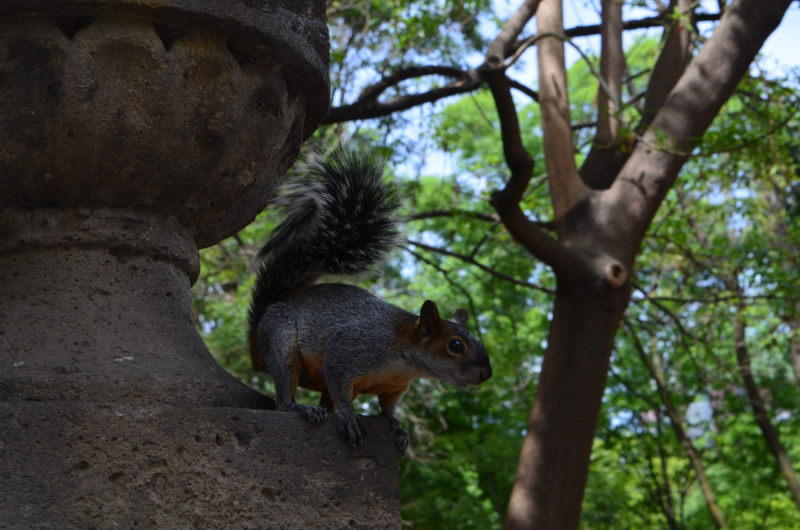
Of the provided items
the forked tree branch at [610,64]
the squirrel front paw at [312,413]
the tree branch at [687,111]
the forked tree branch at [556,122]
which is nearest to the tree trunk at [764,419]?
the forked tree branch at [610,64]

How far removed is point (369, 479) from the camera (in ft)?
5.55

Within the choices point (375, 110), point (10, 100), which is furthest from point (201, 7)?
point (375, 110)

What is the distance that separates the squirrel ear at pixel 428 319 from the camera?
1.84 meters

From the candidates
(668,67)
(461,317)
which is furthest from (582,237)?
(461,317)

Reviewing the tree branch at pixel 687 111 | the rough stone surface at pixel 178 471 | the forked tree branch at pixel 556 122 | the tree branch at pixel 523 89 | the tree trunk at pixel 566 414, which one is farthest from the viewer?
the tree branch at pixel 523 89

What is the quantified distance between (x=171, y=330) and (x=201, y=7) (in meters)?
0.76

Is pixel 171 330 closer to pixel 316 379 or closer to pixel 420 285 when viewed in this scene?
pixel 316 379

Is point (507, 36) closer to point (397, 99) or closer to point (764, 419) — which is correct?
point (397, 99)

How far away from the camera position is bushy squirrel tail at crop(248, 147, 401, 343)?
2023mm

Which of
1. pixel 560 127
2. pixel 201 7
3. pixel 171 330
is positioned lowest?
pixel 171 330

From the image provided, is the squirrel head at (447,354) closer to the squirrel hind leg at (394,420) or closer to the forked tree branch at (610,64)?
the squirrel hind leg at (394,420)

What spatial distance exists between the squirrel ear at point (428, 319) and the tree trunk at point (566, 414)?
2572 mm

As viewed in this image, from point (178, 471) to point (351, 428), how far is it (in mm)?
387

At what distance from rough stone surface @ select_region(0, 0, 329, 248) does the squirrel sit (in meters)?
0.22
